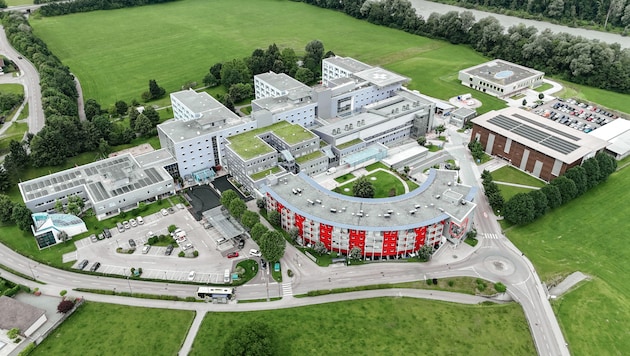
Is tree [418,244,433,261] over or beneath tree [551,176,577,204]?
beneath

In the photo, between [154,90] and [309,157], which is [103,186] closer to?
[309,157]

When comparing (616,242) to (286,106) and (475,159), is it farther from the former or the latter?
(286,106)

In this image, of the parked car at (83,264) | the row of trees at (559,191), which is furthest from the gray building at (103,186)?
the row of trees at (559,191)

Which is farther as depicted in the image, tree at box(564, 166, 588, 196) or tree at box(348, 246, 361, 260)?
tree at box(564, 166, 588, 196)

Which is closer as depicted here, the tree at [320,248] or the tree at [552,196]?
the tree at [320,248]

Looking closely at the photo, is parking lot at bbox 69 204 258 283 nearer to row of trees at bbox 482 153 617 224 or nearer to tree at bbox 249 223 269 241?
tree at bbox 249 223 269 241

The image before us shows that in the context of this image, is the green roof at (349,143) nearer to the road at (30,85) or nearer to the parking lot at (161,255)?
the parking lot at (161,255)

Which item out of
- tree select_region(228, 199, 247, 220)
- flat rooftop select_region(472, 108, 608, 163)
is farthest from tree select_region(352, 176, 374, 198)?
flat rooftop select_region(472, 108, 608, 163)
